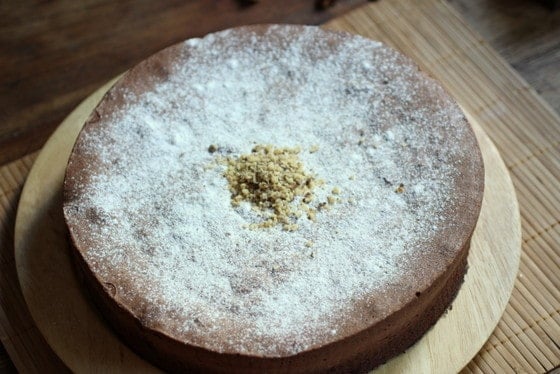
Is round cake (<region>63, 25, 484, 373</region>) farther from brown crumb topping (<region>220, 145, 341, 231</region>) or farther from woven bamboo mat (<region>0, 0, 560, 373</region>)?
woven bamboo mat (<region>0, 0, 560, 373</region>)

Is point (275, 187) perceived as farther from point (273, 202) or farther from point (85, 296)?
point (85, 296)

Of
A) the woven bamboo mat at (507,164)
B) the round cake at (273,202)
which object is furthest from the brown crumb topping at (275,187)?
the woven bamboo mat at (507,164)

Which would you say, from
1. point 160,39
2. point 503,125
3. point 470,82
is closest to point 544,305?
point 503,125

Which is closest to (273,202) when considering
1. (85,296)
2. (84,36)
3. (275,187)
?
(275,187)

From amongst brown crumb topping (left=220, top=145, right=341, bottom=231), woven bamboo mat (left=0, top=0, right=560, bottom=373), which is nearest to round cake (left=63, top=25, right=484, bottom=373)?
brown crumb topping (left=220, top=145, right=341, bottom=231)

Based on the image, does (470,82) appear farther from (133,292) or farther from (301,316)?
(133,292)
